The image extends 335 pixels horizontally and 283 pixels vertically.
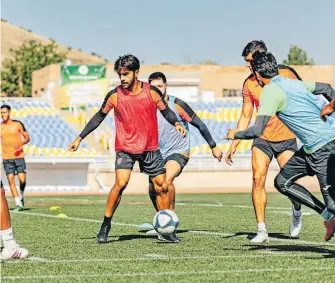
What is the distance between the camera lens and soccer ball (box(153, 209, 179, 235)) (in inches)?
429

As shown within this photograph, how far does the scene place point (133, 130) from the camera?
11.1 m

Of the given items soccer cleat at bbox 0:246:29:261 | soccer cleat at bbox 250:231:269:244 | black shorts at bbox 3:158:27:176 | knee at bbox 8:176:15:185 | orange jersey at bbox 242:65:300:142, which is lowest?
knee at bbox 8:176:15:185

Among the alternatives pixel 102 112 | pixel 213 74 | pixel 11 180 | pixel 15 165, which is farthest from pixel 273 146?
pixel 213 74

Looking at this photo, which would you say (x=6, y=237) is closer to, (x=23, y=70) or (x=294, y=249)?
(x=294, y=249)

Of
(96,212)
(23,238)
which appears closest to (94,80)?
(96,212)

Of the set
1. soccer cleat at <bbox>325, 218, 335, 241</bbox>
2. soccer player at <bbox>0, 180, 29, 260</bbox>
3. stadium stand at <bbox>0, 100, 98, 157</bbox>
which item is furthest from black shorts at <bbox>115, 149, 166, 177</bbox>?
stadium stand at <bbox>0, 100, 98, 157</bbox>

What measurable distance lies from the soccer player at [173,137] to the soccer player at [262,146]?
2.18 feet

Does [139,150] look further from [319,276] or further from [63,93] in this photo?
[63,93]

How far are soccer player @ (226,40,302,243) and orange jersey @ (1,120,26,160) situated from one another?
962 cm

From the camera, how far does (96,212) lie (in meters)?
18.6

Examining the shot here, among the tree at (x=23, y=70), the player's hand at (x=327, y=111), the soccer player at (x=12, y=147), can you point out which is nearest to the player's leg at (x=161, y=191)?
the player's hand at (x=327, y=111)

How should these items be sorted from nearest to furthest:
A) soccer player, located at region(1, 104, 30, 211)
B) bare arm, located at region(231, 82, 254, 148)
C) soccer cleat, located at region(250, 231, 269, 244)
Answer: soccer cleat, located at region(250, 231, 269, 244) < bare arm, located at region(231, 82, 254, 148) < soccer player, located at region(1, 104, 30, 211)

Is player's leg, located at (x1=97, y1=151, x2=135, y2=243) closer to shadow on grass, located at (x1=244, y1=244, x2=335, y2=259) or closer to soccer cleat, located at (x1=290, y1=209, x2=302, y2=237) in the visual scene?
shadow on grass, located at (x1=244, y1=244, x2=335, y2=259)

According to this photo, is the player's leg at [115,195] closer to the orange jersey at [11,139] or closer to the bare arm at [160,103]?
the bare arm at [160,103]
